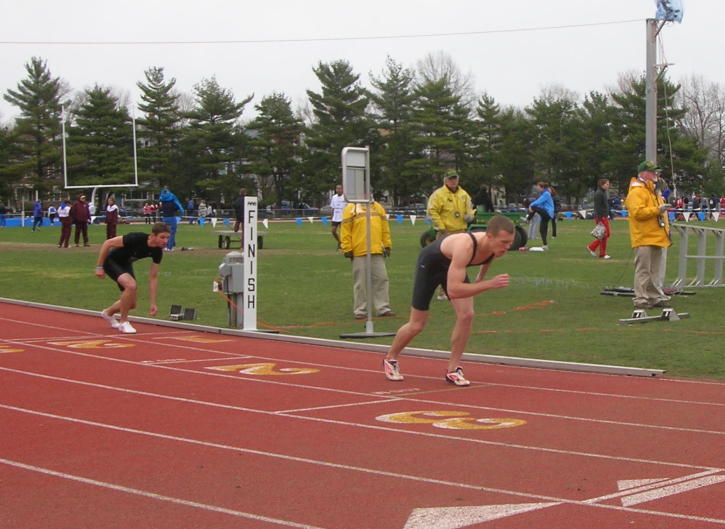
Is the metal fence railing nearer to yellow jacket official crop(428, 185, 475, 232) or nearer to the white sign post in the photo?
yellow jacket official crop(428, 185, 475, 232)

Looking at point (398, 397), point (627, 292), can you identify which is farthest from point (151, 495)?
point (627, 292)

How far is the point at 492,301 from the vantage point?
1680cm

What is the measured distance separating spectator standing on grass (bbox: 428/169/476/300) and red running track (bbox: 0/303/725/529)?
444 centimetres

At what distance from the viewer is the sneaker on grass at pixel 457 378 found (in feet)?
32.1

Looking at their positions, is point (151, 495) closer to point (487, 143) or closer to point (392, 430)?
point (392, 430)

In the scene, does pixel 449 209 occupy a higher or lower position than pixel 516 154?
lower

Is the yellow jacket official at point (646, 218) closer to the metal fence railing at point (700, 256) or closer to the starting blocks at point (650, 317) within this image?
the starting blocks at point (650, 317)

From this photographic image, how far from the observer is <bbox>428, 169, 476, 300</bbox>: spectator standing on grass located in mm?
15688

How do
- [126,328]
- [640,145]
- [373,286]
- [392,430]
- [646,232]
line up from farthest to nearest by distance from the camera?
[640,145] < [373,286] < [646,232] < [126,328] < [392,430]

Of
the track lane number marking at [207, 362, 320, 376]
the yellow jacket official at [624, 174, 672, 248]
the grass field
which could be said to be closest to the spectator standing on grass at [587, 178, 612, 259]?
the grass field

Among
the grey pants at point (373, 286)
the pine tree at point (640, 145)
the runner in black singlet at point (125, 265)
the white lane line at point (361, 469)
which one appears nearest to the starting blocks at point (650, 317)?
the grey pants at point (373, 286)

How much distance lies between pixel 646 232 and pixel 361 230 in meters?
3.86

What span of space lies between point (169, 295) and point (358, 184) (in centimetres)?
591

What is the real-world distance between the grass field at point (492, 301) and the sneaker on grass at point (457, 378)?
1.88 metres
